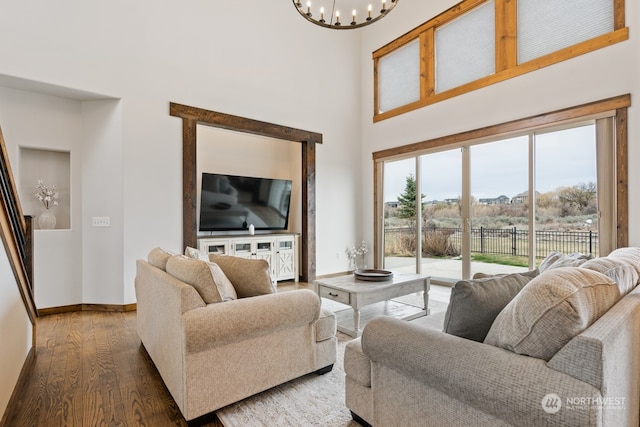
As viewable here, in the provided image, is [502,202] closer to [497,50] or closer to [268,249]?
[497,50]

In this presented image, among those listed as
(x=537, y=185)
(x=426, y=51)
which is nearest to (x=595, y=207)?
(x=537, y=185)

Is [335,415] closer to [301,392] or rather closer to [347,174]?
[301,392]

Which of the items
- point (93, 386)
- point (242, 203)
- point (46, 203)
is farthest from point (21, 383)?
point (242, 203)

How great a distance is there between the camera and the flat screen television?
489cm

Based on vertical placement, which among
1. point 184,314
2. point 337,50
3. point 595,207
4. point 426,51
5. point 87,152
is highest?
point 337,50

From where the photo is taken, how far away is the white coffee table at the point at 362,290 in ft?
9.50

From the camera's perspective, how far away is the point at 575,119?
3.70 meters

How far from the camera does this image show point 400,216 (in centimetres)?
576

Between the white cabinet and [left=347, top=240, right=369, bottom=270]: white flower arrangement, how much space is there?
3.83 ft

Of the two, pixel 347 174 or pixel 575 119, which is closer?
pixel 575 119

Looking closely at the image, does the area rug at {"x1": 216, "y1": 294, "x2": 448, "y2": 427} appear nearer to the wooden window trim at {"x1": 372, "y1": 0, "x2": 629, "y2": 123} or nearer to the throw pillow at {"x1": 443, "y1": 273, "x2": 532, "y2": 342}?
the throw pillow at {"x1": 443, "y1": 273, "x2": 532, "y2": 342}

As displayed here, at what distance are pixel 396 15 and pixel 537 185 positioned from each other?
3.82 m

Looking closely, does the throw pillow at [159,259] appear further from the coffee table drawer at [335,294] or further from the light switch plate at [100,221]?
the light switch plate at [100,221]

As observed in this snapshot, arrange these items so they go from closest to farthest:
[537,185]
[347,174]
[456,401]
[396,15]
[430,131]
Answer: [456,401] → [537,185] → [430,131] → [396,15] → [347,174]
